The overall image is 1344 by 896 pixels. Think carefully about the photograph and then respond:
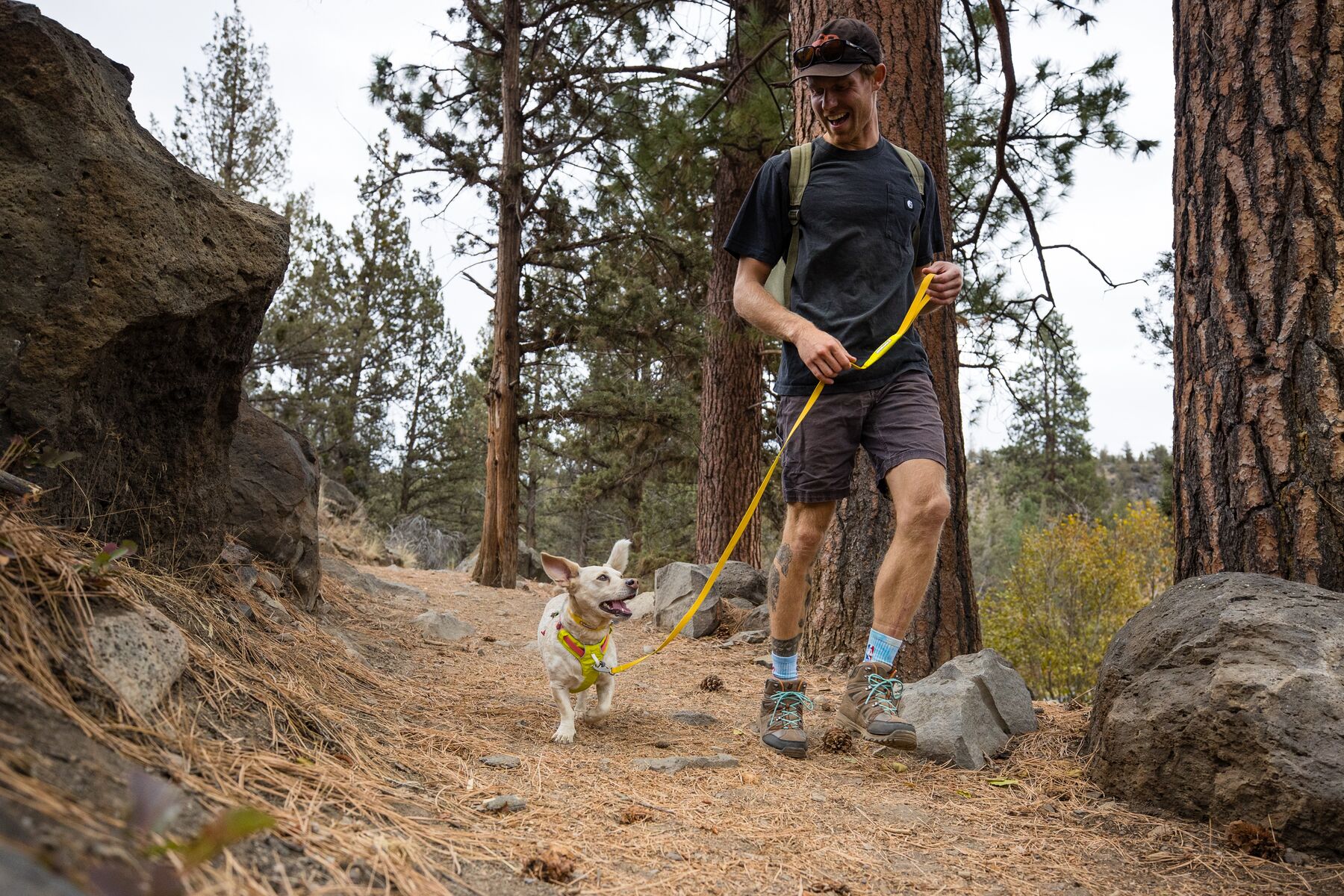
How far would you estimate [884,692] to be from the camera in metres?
3.08

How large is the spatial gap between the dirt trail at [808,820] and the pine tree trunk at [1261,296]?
1040 mm

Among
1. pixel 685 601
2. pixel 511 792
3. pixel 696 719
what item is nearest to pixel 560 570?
pixel 696 719

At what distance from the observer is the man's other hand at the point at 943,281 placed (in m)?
3.26

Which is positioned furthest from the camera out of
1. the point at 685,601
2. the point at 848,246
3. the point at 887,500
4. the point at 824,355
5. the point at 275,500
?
the point at 685,601

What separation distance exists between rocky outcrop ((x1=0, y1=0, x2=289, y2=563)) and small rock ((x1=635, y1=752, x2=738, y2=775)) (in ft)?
6.14

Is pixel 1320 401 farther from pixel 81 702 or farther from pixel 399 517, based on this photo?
pixel 399 517

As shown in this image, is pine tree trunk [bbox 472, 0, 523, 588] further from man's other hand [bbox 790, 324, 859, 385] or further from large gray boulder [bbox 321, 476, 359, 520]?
man's other hand [bbox 790, 324, 859, 385]

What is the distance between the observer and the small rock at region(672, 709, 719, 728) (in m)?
3.70

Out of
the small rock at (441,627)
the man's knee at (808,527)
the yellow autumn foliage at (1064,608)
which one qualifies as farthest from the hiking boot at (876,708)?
the yellow autumn foliage at (1064,608)

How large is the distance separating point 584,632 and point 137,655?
1972 mm

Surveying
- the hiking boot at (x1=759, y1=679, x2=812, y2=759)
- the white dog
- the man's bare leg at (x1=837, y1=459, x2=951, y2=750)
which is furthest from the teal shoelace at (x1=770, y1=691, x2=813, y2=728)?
the white dog

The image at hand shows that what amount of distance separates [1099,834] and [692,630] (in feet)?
14.6

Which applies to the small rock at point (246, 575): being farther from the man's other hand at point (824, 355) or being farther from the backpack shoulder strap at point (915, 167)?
the backpack shoulder strap at point (915, 167)

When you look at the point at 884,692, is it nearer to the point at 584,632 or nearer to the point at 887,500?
the point at 584,632
